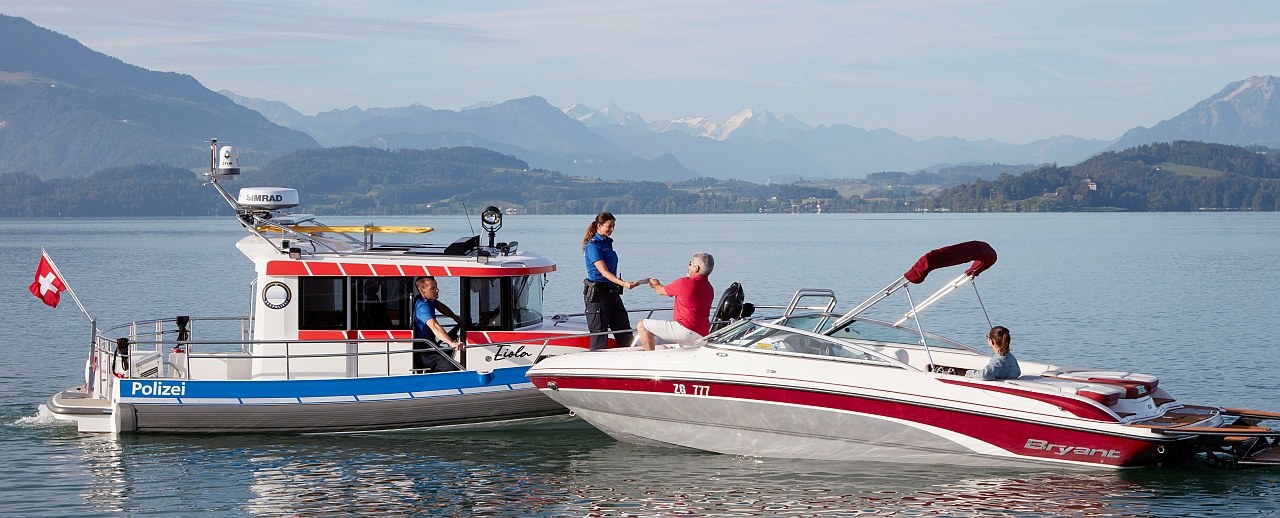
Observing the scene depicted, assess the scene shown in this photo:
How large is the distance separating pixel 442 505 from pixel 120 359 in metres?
5.81

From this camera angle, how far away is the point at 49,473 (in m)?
14.8

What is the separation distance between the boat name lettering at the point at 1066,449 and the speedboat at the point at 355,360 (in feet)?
18.2

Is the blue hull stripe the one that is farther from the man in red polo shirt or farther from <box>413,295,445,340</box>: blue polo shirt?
the man in red polo shirt

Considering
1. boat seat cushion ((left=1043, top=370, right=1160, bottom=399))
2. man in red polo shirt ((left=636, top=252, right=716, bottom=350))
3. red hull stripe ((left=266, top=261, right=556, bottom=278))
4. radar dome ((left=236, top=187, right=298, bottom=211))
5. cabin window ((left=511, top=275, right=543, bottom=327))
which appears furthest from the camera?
radar dome ((left=236, top=187, right=298, bottom=211))

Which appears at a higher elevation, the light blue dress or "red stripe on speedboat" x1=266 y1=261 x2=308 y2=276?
"red stripe on speedboat" x1=266 y1=261 x2=308 y2=276

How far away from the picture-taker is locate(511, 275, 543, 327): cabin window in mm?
16384

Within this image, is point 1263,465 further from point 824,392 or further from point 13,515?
point 13,515

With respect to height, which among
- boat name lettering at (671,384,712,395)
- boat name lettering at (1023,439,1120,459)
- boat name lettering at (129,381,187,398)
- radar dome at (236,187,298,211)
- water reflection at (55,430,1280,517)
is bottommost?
water reflection at (55,430,1280,517)

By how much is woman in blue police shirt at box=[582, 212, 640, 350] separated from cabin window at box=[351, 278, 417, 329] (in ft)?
7.57

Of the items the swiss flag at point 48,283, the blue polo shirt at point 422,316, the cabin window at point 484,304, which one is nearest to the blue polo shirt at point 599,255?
the cabin window at point 484,304

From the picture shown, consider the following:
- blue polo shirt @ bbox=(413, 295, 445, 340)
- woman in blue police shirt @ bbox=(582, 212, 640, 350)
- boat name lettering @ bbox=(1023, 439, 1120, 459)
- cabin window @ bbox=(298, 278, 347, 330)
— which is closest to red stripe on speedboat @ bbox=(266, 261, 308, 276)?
cabin window @ bbox=(298, 278, 347, 330)

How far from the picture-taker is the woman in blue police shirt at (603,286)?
15062 mm

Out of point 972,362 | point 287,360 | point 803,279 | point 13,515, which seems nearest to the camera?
point 13,515

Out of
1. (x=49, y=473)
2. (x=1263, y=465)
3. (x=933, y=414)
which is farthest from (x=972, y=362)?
(x=49, y=473)
